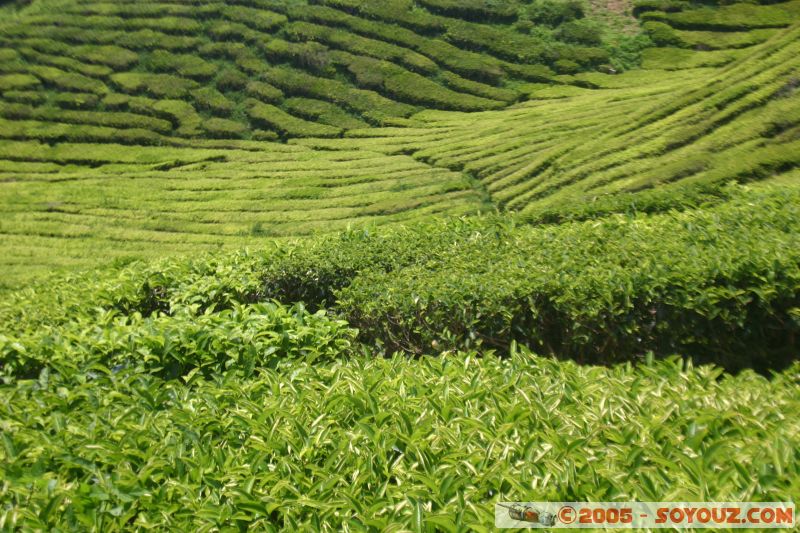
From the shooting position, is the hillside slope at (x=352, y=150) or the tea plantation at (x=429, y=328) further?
the hillside slope at (x=352, y=150)

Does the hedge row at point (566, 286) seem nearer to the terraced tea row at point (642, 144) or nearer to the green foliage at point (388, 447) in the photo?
the green foliage at point (388, 447)

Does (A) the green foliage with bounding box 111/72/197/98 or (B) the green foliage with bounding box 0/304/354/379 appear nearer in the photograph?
(B) the green foliage with bounding box 0/304/354/379

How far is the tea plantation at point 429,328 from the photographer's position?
3014 mm

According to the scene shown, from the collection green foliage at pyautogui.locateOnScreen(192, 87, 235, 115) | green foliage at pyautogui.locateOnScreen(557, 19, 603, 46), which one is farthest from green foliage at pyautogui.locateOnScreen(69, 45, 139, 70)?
green foliage at pyautogui.locateOnScreen(557, 19, 603, 46)

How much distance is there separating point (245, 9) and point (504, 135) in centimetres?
1616

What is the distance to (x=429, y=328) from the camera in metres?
6.01

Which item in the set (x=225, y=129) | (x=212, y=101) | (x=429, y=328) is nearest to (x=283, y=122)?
(x=225, y=129)

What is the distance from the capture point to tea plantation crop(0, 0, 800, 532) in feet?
9.89

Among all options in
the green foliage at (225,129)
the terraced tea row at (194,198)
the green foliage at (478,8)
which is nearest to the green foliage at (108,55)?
the terraced tea row at (194,198)

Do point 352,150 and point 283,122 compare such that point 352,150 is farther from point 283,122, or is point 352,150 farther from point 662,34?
point 662,34

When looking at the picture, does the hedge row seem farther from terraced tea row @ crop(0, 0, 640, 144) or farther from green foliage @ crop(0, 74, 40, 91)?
green foliage @ crop(0, 74, 40, 91)

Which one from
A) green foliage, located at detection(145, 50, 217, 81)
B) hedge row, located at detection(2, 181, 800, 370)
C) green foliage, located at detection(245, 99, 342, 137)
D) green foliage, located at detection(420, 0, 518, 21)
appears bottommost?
green foliage, located at detection(245, 99, 342, 137)

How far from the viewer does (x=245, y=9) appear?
3000cm

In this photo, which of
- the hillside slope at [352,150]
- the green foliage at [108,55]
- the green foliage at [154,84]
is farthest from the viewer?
the green foliage at [108,55]
